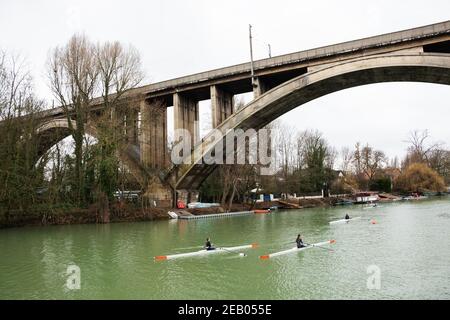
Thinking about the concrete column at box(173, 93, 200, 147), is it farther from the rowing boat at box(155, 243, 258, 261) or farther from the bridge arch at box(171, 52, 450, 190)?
the rowing boat at box(155, 243, 258, 261)

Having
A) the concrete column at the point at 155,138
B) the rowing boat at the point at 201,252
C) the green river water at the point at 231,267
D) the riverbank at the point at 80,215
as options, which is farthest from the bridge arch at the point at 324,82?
the rowing boat at the point at 201,252

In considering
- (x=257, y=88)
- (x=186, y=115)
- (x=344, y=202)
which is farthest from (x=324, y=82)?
(x=344, y=202)

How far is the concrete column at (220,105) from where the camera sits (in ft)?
100

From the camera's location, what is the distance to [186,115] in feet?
109

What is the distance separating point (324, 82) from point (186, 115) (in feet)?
40.8

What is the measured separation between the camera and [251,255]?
15.3 metres

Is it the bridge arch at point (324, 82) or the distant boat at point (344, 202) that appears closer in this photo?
the bridge arch at point (324, 82)

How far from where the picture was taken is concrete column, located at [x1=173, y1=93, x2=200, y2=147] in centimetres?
3209

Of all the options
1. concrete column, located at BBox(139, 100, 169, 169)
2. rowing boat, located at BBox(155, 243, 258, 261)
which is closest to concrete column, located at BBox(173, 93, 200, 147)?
concrete column, located at BBox(139, 100, 169, 169)

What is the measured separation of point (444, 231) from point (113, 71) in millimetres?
25846

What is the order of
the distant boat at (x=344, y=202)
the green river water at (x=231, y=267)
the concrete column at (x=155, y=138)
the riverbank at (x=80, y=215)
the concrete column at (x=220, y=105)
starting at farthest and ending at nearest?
the distant boat at (x=344, y=202) < the concrete column at (x=155, y=138) < the concrete column at (x=220, y=105) < the riverbank at (x=80, y=215) < the green river water at (x=231, y=267)

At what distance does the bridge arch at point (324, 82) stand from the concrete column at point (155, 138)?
68.7 inches

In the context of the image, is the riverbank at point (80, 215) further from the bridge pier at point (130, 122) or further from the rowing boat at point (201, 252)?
the rowing boat at point (201, 252)

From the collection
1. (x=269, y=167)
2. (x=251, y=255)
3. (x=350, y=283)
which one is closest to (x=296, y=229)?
(x=251, y=255)
